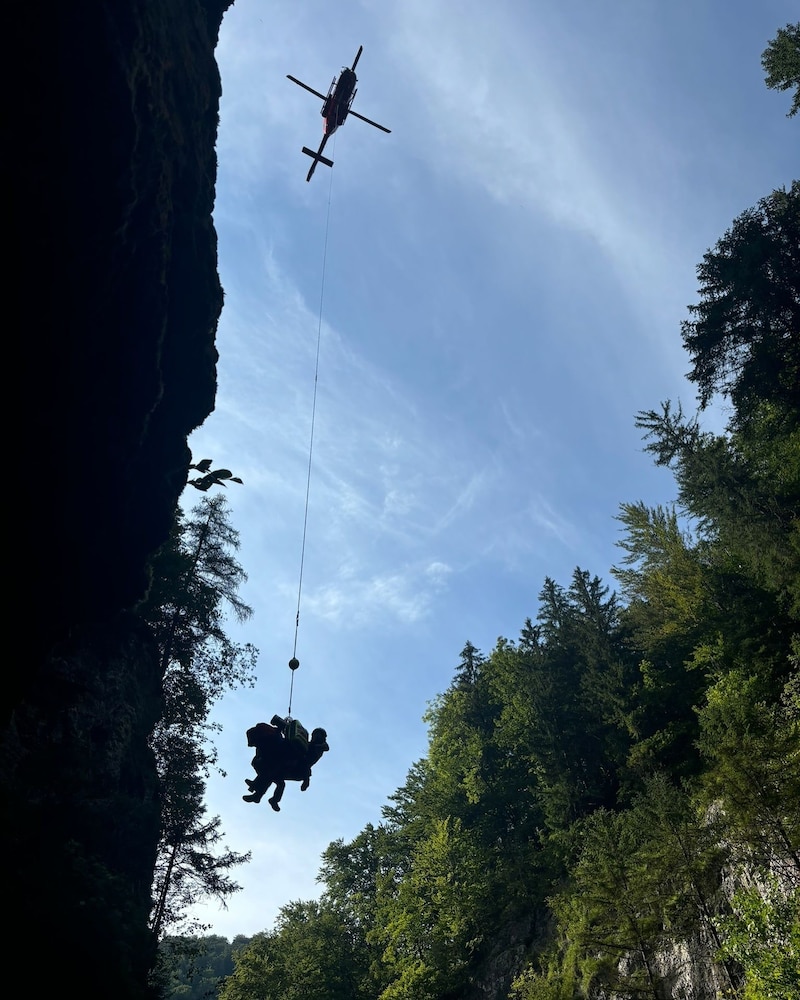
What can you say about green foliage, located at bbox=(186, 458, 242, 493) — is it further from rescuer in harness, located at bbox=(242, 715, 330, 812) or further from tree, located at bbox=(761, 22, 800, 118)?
tree, located at bbox=(761, 22, 800, 118)

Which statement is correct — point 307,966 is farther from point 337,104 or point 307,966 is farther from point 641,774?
point 337,104

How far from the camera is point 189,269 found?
14.8 metres

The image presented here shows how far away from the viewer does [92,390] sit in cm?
1138

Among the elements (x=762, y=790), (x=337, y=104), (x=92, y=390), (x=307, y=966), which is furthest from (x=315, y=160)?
(x=307, y=966)

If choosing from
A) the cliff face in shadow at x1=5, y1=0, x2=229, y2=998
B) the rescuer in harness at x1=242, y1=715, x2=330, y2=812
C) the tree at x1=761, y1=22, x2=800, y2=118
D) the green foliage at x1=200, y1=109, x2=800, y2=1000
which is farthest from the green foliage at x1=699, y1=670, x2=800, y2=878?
the tree at x1=761, y1=22, x2=800, y2=118

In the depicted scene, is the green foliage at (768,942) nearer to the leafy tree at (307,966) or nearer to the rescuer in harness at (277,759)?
the rescuer in harness at (277,759)

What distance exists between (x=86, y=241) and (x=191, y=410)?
629 cm

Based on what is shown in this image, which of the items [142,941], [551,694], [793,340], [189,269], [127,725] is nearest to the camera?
[142,941]

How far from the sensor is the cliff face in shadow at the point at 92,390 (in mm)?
9078

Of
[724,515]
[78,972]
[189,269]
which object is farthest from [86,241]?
[724,515]

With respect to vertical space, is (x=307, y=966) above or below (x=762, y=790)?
below

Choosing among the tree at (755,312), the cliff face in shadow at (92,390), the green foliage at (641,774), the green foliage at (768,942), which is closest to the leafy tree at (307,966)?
the green foliage at (641,774)

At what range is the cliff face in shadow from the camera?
9.08 m

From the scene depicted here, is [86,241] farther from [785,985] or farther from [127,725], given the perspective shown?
[785,985]
